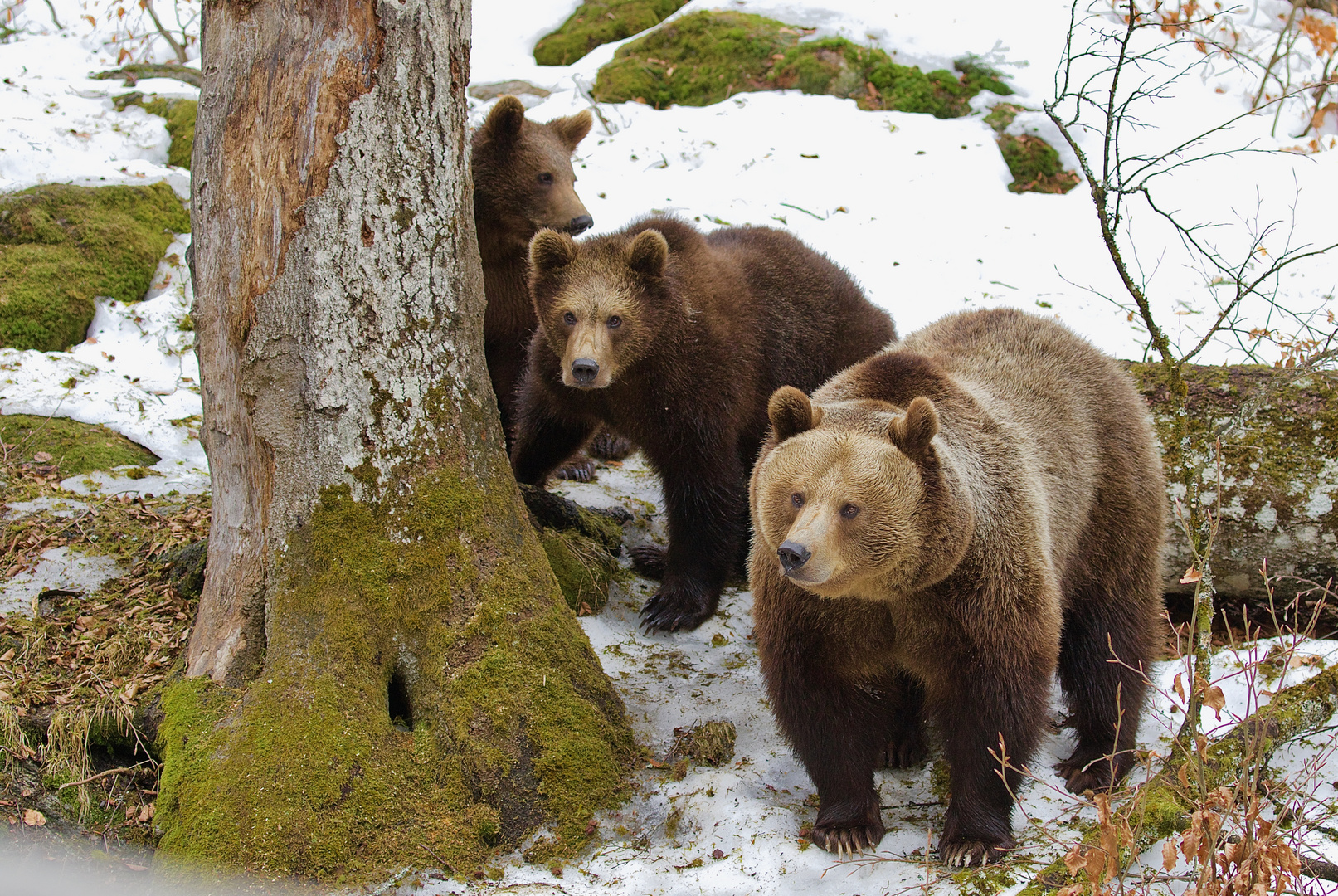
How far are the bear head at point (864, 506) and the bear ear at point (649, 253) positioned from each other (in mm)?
2024

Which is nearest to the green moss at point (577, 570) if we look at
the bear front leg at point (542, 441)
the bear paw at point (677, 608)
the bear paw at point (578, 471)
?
the bear paw at point (677, 608)

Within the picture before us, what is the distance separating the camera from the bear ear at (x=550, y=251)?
5660mm

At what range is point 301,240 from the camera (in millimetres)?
4062

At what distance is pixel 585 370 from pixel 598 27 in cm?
890

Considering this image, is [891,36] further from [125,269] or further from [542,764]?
[542,764]

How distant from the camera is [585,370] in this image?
5375mm

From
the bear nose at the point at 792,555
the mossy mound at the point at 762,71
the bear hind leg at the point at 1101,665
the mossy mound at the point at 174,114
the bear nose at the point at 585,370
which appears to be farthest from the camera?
the mossy mound at the point at 762,71

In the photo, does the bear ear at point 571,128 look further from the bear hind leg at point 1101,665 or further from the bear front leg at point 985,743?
the bear front leg at point 985,743

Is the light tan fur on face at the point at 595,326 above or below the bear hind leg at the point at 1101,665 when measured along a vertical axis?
above

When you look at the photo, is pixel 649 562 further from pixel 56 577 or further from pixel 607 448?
pixel 56 577

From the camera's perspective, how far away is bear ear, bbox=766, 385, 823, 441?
3789 mm

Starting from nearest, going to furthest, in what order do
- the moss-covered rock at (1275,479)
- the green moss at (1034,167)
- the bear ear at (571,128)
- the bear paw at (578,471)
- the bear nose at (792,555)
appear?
the bear nose at (792,555)
the moss-covered rock at (1275,479)
the bear ear at (571,128)
the bear paw at (578,471)
the green moss at (1034,167)

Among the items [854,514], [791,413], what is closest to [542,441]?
[791,413]

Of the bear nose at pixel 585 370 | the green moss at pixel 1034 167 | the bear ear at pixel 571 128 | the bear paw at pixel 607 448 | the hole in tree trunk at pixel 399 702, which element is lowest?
the hole in tree trunk at pixel 399 702
